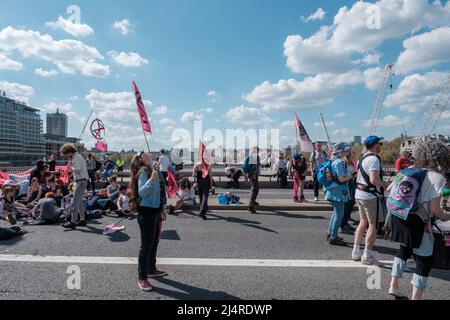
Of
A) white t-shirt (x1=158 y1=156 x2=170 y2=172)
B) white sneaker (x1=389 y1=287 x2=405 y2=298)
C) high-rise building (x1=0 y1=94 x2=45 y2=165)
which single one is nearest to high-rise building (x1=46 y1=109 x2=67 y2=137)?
high-rise building (x1=0 y1=94 x2=45 y2=165)

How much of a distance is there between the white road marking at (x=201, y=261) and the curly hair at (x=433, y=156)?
6.83 ft

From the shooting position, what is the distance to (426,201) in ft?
9.56

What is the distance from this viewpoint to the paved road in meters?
3.54

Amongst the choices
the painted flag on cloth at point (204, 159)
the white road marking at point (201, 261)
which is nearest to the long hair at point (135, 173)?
the white road marking at point (201, 261)

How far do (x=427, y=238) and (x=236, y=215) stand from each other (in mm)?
5347

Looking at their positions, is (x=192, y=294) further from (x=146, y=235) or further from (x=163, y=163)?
(x=163, y=163)

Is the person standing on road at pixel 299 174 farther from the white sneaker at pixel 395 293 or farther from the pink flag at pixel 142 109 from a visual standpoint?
the white sneaker at pixel 395 293

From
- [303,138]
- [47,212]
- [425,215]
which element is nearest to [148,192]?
[425,215]

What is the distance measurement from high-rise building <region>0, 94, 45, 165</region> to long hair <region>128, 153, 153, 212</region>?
140m

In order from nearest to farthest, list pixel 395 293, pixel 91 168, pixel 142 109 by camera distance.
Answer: pixel 395 293, pixel 142 109, pixel 91 168

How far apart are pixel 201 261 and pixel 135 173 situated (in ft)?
5.87

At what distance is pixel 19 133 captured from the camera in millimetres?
133875
